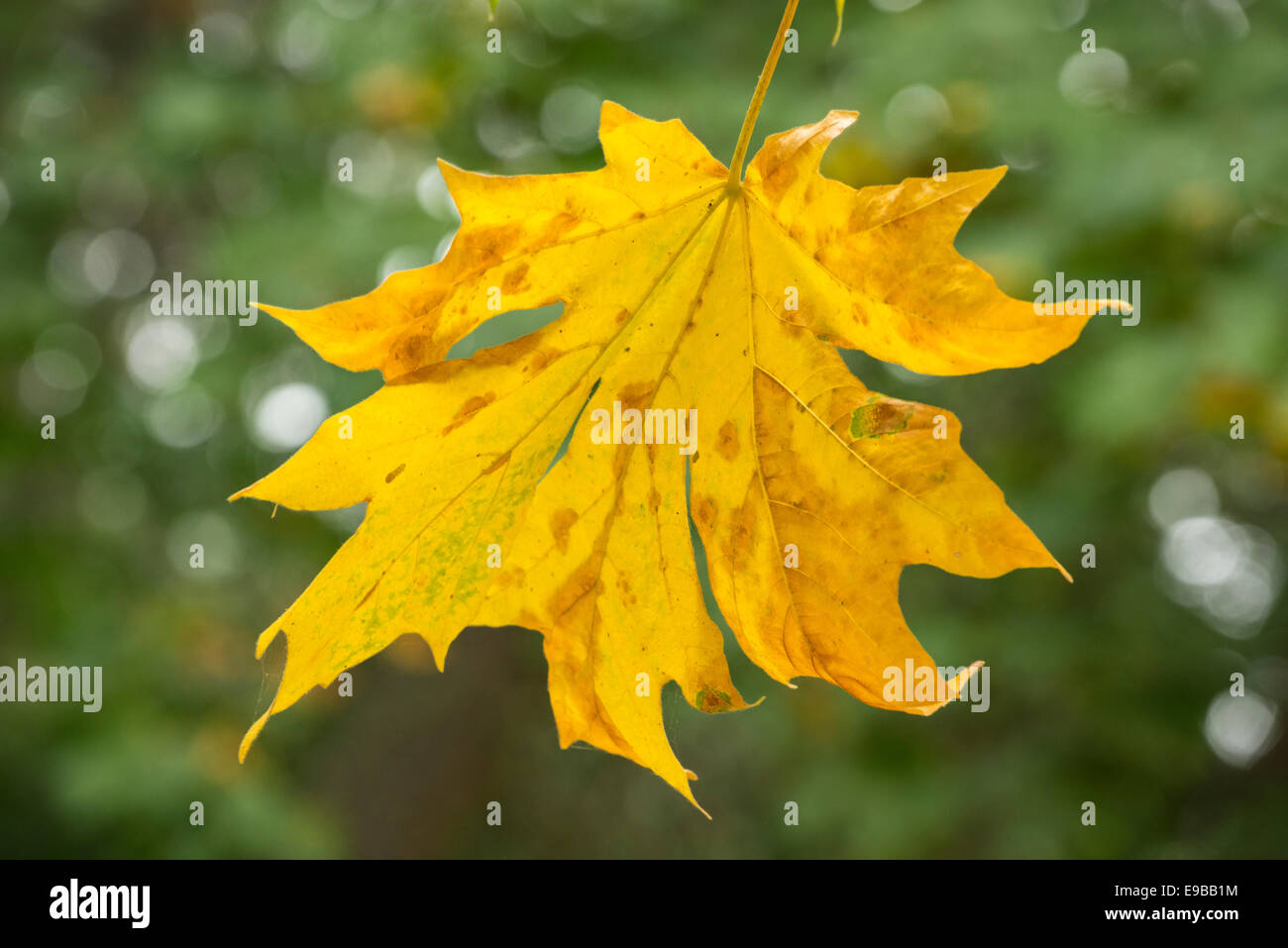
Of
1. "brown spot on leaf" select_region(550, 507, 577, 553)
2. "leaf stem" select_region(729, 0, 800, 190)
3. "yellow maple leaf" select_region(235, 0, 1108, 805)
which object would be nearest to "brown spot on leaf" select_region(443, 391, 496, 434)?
"yellow maple leaf" select_region(235, 0, 1108, 805)

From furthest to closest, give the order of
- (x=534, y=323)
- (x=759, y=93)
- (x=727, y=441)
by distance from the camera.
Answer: (x=534, y=323) → (x=727, y=441) → (x=759, y=93)

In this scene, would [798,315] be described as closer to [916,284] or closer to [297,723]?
[916,284]

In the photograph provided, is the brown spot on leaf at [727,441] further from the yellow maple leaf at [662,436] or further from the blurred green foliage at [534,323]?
the blurred green foliage at [534,323]

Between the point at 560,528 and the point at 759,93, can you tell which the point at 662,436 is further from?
the point at 759,93

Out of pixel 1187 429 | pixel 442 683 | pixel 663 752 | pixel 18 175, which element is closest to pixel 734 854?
pixel 442 683

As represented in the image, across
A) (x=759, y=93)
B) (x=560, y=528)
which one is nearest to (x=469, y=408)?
(x=560, y=528)

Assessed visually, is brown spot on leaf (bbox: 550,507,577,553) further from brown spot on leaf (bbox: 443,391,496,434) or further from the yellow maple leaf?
brown spot on leaf (bbox: 443,391,496,434)

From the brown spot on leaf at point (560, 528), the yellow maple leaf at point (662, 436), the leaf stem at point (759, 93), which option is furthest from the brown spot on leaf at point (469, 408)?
the leaf stem at point (759, 93)
